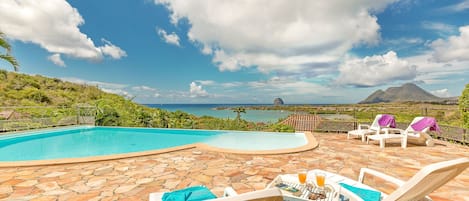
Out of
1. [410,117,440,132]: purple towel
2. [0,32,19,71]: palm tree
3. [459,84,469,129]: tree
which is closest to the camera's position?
[0,32,19,71]: palm tree

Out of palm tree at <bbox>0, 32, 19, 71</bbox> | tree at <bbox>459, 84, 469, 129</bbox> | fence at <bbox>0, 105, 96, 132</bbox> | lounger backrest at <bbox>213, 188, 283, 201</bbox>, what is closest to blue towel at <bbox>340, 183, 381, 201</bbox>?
lounger backrest at <bbox>213, 188, 283, 201</bbox>

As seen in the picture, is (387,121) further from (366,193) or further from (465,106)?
(366,193)

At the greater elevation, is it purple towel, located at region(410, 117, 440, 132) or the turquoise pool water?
purple towel, located at region(410, 117, 440, 132)

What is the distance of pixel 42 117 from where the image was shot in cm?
1080

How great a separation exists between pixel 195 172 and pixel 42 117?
10.8m

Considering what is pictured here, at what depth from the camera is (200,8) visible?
1102 cm

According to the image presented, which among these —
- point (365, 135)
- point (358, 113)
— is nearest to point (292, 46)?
point (358, 113)

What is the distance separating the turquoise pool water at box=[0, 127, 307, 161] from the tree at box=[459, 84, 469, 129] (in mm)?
5387

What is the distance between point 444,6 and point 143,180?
48.6 ft

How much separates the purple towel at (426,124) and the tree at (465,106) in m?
2.01

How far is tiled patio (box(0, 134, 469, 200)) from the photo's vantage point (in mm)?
3256

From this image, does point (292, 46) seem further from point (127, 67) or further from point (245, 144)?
point (127, 67)

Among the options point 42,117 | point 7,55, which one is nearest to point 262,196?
point 7,55

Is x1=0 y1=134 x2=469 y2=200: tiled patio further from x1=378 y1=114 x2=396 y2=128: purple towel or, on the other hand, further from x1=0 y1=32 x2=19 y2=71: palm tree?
x1=0 y1=32 x2=19 y2=71: palm tree
